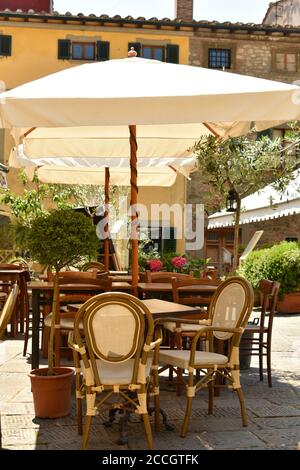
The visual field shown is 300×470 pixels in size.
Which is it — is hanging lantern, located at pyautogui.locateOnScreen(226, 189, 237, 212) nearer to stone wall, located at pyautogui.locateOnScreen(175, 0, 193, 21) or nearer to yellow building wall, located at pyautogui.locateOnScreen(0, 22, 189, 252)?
yellow building wall, located at pyautogui.locateOnScreen(0, 22, 189, 252)

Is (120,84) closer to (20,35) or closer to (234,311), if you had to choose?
(234,311)

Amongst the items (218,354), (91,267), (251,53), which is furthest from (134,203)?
(251,53)

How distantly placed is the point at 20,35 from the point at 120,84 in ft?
65.4

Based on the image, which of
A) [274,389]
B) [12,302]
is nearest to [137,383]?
[12,302]

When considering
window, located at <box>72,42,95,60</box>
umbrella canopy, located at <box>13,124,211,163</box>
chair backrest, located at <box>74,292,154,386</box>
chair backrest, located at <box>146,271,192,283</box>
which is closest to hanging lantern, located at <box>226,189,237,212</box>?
umbrella canopy, located at <box>13,124,211,163</box>

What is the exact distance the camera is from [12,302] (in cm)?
372

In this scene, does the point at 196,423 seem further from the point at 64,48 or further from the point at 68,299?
the point at 64,48

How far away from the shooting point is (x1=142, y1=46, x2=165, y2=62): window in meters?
23.4

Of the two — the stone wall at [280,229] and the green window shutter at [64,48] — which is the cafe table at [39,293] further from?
the green window shutter at [64,48]

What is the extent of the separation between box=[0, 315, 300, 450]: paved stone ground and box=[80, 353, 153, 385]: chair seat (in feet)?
1.41

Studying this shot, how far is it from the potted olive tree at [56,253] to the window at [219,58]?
20.4 metres

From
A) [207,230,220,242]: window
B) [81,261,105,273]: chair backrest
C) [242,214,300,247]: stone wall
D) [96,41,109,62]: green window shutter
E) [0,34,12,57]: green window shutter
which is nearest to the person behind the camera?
[81,261,105,273]: chair backrest

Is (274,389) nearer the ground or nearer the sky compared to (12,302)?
nearer the ground

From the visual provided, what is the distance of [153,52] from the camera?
23.5 meters
